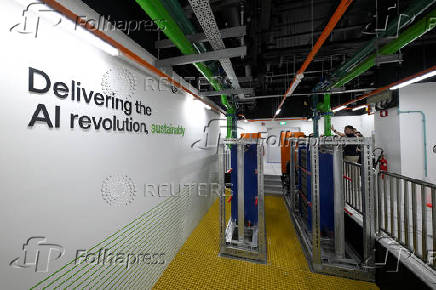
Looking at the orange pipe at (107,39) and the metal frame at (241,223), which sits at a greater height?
the orange pipe at (107,39)

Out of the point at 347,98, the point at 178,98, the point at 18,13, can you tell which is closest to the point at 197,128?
the point at 178,98

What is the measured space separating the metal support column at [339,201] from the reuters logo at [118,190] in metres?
3.01

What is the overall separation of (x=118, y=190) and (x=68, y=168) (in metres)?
0.57

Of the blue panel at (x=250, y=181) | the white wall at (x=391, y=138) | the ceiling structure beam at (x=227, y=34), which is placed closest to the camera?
the ceiling structure beam at (x=227, y=34)

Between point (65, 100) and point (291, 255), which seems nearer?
point (65, 100)

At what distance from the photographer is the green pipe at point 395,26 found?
170 cm

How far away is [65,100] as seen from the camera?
128 cm

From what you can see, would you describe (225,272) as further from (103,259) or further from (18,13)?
(18,13)

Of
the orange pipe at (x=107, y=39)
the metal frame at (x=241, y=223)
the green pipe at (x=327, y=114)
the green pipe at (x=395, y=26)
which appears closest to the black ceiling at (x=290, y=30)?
the green pipe at (x=395, y=26)

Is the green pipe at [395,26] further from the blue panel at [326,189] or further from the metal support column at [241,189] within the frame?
the metal support column at [241,189]

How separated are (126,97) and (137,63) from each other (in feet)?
1.59

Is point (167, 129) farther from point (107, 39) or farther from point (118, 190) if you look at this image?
point (107, 39)

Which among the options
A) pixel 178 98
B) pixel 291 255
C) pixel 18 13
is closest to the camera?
pixel 18 13

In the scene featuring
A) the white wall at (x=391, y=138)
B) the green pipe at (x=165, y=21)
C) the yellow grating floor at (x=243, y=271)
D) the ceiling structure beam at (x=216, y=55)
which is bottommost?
the yellow grating floor at (x=243, y=271)
